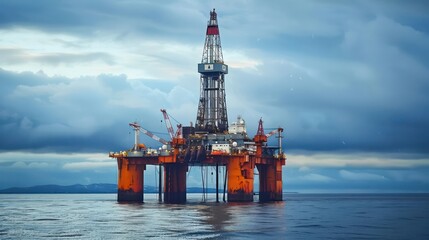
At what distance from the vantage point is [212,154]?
367 feet

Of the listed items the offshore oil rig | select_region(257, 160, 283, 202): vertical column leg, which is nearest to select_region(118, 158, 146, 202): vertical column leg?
the offshore oil rig

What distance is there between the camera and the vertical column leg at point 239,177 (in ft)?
364

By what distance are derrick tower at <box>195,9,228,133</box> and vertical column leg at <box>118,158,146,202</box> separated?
1402 cm

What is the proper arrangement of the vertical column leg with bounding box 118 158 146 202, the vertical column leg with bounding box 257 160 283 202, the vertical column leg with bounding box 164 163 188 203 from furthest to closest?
the vertical column leg with bounding box 257 160 283 202, the vertical column leg with bounding box 164 163 188 203, the vertical column leg with bounding box 118 158 146 202

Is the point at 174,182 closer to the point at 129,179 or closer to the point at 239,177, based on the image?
the point at 129,179

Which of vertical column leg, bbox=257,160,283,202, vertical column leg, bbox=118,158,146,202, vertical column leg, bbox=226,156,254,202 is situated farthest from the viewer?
vertical column leg, bbox=257,160,283,202

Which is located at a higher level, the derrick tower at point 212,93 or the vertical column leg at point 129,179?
the derrick tower at point 212,93

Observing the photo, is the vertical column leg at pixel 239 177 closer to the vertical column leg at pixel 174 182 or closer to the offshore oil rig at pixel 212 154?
the offshore oil rig at pixel 212 154

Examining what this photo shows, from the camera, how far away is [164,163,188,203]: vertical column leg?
120438mm

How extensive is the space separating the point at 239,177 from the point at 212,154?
588 centimetres

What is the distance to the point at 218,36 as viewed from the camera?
126m

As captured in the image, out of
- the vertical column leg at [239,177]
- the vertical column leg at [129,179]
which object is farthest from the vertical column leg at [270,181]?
the vertical column leg at [129,179]

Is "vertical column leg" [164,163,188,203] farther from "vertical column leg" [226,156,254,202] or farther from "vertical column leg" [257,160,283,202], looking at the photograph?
"vertical column leg" [257,160,283,202]

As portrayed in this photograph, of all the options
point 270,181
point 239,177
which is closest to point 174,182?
point 239,177
